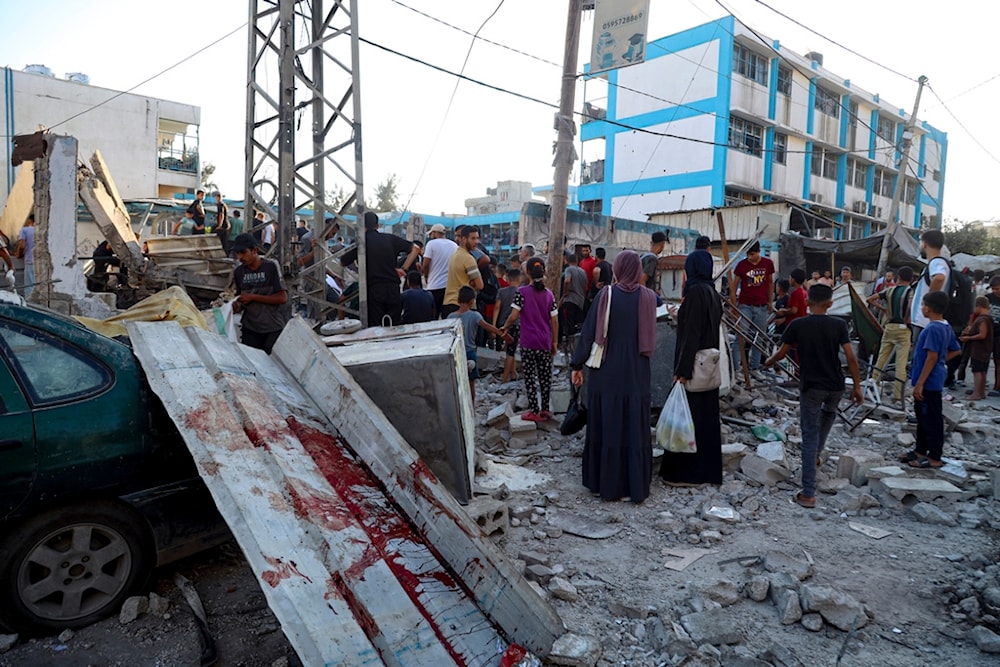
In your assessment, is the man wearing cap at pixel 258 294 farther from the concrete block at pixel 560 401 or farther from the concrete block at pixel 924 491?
the concrete block at pixel 924 491

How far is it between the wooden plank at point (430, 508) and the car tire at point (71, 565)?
1.15m

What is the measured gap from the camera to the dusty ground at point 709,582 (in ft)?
9.59

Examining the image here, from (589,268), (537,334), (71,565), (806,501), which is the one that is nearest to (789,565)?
(806,501)

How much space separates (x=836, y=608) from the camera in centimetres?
315

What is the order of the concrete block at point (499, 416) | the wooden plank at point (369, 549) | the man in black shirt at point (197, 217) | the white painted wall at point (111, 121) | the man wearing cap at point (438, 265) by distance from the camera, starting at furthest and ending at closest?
the white painted wall at point (111, 121) < the man in black shirt at point (197, 217) < the man wearing cap at point (438, 265) < the concrete block at point (499, 416) < the wooden plank at point (369, 549)

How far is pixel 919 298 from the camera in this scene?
290 inches

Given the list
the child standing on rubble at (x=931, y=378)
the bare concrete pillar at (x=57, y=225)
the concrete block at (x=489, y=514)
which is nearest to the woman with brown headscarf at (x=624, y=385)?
the concrete block at (x=489, y=514)

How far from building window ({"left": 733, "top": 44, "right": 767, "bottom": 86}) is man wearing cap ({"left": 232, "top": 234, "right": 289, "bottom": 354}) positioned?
1035 inches

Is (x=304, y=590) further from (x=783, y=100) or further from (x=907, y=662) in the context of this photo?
(x=783, y=100)

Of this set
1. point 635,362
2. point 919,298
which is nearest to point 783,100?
point 919,298

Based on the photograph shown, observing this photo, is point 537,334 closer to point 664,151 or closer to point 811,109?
point 664,151

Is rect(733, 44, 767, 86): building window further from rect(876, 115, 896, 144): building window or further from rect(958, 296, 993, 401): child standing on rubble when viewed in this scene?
rect(958, 296, 993, 401): child standing on rubble

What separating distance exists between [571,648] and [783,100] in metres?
31.8

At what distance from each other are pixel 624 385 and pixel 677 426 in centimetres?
55
